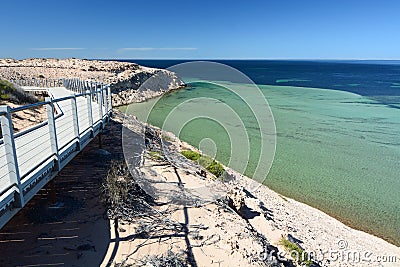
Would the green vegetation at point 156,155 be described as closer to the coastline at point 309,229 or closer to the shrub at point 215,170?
the coastline at point 309,229

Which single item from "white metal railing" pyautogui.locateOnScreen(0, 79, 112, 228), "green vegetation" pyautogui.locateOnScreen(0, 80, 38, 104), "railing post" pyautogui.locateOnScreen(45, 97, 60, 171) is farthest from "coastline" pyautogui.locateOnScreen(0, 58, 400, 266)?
"green vegetation" pyautogui.locateOnScreen(0, 80, 38, 104)

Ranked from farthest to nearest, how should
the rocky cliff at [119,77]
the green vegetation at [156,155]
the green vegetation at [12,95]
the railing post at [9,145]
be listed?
the rocky cliff at [119,77]
the green vegetation at [12,95]
the green vegetation at [156,155]
the railing post at [9,145]

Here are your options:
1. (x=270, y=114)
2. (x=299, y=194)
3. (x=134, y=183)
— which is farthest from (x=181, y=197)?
(x=270, y=114)

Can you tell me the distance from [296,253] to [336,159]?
1067 cm

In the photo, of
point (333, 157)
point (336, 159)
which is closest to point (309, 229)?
point (336, 159)

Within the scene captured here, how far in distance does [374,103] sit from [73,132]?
39995 millimetres

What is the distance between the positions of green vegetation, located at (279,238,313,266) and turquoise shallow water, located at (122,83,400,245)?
13.1ft

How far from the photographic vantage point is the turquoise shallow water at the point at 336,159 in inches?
394

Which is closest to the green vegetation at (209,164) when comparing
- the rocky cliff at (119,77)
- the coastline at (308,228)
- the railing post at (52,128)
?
the coastline at (308,228)

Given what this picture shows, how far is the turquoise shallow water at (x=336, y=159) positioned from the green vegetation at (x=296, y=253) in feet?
13.1

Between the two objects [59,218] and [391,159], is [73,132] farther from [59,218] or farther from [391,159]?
[391,159]

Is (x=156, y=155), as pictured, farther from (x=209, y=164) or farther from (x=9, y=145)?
(x=9, y=145)

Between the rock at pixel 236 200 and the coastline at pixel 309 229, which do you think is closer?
the coastline at pixel 309 229

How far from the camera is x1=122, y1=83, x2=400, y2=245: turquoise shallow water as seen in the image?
10.0 meters
